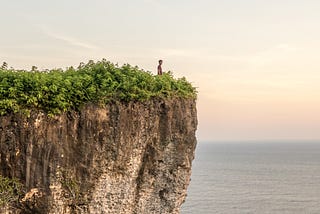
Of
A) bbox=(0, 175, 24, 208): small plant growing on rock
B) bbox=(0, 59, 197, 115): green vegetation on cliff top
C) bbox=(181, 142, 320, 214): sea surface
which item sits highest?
bbox=(0, 59, 197, 115): green vegetation on cliff top

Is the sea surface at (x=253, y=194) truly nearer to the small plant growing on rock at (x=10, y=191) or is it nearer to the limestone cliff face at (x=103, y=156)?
the limestone cliff face at (x=103, y=156)

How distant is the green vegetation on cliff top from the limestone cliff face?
0.33 meters

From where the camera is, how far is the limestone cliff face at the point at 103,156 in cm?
1362

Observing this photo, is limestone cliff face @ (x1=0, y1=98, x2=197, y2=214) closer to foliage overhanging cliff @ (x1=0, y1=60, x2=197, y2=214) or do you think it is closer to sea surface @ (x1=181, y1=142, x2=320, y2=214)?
foliage overhanging cliff @ (x1=0, y1=60, x2=197, y2=214)

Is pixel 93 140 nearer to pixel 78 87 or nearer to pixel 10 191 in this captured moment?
pixel 78 87

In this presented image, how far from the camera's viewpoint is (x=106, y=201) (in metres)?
14.6

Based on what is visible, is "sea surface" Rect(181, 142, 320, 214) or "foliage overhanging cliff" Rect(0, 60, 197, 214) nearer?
"foliage overhanging cliff" Rect(0, 60, 197, 214)

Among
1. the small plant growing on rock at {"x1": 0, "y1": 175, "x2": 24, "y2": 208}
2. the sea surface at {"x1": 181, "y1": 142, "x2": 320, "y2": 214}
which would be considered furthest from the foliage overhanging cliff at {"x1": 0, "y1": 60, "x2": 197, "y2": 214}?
the sea surface at {"x1": 181, "y1": 142, "x2": 320, "y2": 214}

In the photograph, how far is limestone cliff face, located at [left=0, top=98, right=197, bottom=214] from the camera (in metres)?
13.6

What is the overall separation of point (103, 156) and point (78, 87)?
264 cm

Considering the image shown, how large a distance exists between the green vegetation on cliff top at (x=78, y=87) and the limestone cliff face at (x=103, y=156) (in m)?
0.33

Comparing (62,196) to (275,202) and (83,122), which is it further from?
(275,202)

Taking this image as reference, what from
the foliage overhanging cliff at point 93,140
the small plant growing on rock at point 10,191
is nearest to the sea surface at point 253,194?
the foliage overhanging cliff at point 93,140

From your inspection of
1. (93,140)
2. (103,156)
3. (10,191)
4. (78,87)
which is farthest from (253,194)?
(10,191)
